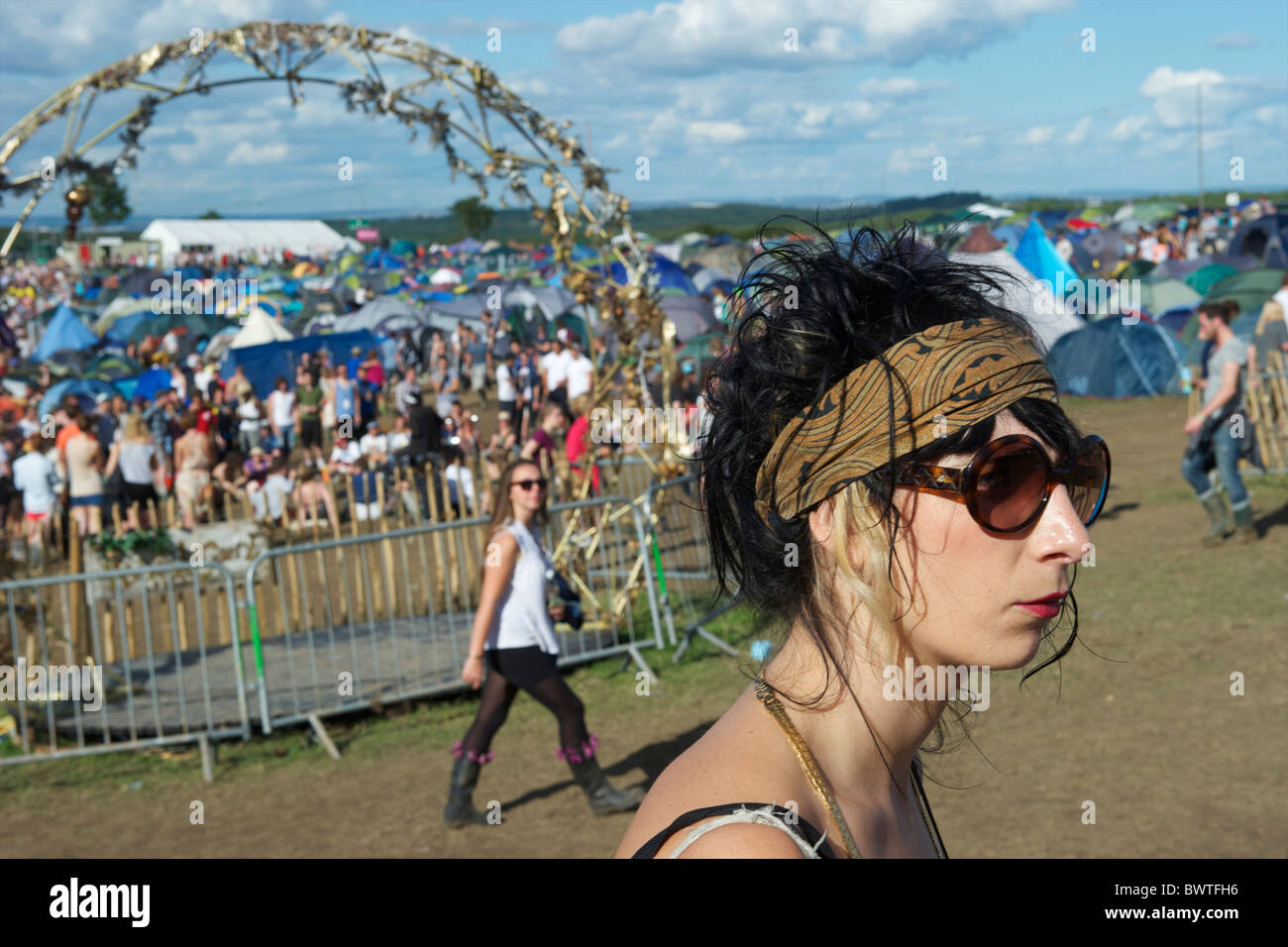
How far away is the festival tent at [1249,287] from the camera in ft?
74.6

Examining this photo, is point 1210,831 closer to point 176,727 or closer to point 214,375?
point 176,727

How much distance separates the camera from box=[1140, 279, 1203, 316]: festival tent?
25156mm

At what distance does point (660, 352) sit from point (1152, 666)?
4876 millimetres

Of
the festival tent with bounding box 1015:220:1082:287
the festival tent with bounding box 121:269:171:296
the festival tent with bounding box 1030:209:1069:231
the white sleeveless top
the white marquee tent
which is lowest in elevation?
the white sleeveless top

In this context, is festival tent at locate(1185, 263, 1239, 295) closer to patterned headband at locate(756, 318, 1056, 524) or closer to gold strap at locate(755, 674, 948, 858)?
patterned headband at locate(756, 318, 1056, 524)

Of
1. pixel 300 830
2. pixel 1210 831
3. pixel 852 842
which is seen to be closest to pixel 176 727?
pixel 300 830

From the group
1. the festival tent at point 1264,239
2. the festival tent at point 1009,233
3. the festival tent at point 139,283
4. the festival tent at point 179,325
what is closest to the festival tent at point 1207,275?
the festival tent at point 1264,239

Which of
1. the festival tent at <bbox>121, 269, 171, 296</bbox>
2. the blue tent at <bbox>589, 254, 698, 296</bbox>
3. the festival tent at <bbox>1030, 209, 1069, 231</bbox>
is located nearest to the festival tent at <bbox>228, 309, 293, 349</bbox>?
the blue tent at <bbox>589, 254, 698, 296</bbox>

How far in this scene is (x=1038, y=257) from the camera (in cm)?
2670

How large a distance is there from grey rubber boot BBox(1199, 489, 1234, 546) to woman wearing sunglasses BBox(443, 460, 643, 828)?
710 cm

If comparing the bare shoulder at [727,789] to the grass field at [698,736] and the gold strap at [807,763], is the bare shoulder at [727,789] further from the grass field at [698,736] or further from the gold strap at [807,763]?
the grass field at [698,736]

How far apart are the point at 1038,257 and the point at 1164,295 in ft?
9.27
